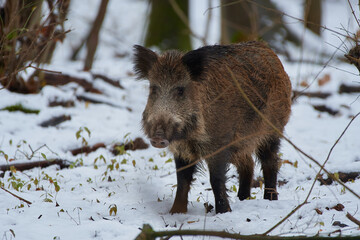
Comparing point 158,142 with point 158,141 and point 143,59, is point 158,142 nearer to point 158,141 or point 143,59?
point 158,141

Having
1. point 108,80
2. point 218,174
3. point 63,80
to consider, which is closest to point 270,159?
point 218,174

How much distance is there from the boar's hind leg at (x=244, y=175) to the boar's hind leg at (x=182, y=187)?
0.73 m

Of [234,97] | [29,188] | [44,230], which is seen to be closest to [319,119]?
[234,97]

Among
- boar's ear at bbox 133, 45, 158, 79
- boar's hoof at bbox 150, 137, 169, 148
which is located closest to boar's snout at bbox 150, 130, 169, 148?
→ boar's hoof at bbox 150, 137, 169, 148

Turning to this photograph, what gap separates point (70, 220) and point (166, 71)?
1.69 m

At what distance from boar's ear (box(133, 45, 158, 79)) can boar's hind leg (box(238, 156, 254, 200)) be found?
56.5 inches

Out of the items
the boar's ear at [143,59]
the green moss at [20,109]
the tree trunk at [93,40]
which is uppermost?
the tree trunk at [93,40]

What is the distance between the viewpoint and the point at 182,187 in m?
4.36

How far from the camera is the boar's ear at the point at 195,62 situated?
417 cm

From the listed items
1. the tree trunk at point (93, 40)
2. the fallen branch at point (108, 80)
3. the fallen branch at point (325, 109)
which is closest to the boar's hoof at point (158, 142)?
the fallen branch at point (108, 80)

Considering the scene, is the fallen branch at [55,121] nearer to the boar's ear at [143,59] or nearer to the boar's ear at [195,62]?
the boar's ear at [143,59]

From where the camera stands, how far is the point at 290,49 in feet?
48.1

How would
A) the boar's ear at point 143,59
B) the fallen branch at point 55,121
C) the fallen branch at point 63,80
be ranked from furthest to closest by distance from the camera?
the fallen branch at point 63,80, the fallen branch at point 55,121, the boar's ear at point 143,59

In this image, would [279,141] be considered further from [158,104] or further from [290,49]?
[290,49]
